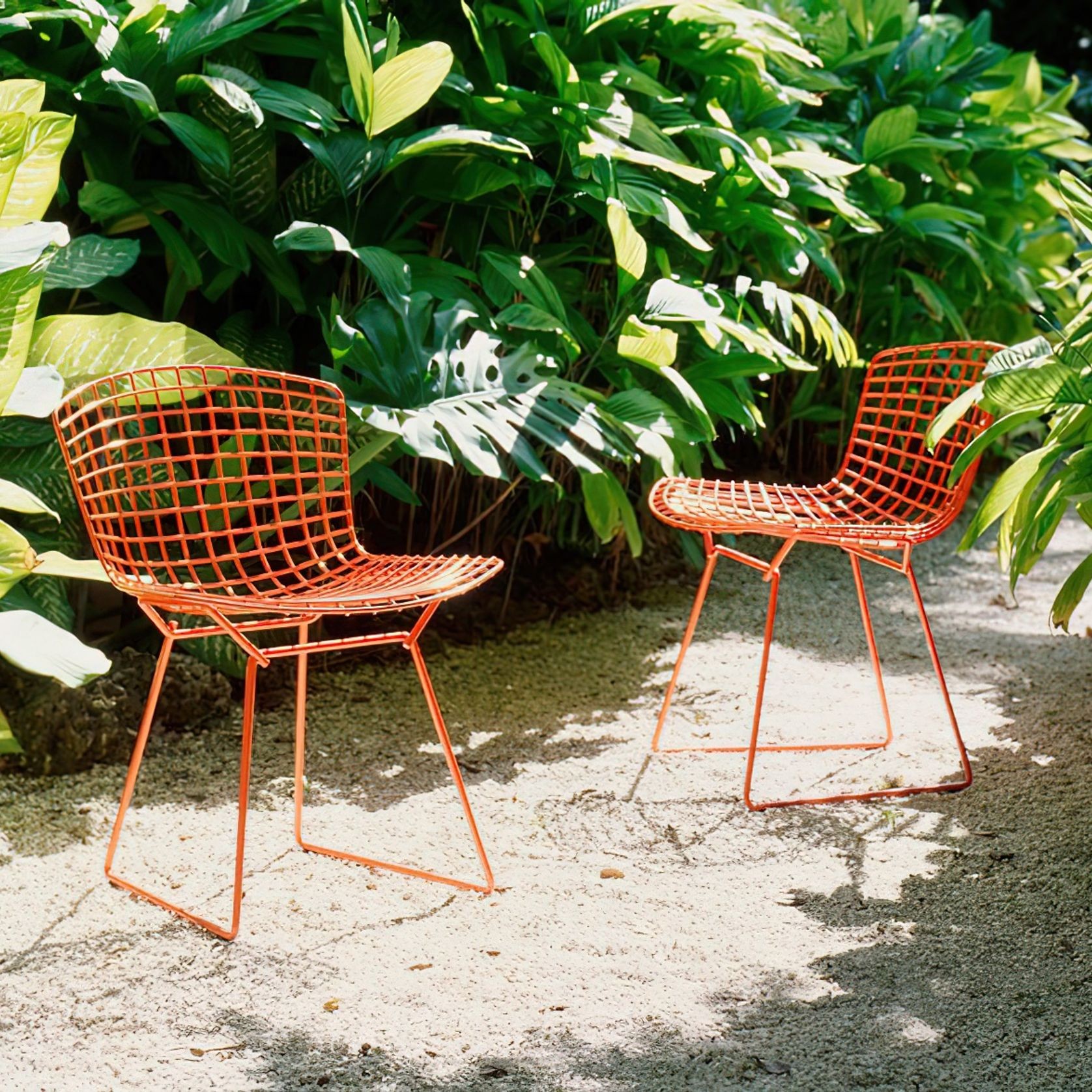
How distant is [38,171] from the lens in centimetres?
215

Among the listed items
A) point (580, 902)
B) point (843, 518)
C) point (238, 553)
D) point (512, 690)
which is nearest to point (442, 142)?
point (238, 553)

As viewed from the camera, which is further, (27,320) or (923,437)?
(923,437)

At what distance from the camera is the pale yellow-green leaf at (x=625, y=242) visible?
8.93ft

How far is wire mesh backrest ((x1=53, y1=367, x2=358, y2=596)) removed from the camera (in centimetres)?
200

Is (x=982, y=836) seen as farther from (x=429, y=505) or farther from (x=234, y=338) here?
(x=234, y=338)

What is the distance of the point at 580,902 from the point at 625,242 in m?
1.39

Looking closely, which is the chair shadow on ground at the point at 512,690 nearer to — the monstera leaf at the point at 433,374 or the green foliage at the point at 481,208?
the green foliage at the point at 481,208

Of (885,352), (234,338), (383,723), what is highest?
(885,352)

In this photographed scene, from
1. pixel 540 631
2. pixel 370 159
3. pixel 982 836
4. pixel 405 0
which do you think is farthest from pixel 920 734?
pixel 405 0

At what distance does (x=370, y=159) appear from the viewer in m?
2.65

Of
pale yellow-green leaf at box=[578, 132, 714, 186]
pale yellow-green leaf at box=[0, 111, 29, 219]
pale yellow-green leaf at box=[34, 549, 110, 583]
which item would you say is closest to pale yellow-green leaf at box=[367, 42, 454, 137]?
pale yellow-green leaf at box=[578, 132, 714, 186]

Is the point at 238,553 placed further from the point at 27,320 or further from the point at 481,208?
the point at 481,208

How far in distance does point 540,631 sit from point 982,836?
137 centimetres

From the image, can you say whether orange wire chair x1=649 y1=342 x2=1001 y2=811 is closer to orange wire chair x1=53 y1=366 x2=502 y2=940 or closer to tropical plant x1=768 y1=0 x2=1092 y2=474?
orange wire chair x1=53 y1=366 x2=502 y2=940
